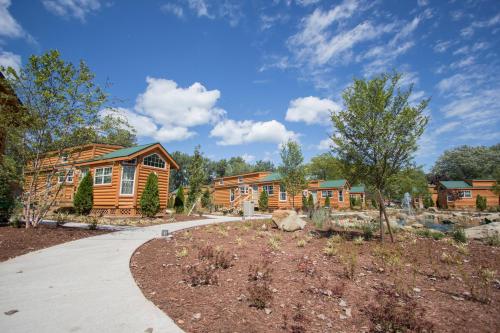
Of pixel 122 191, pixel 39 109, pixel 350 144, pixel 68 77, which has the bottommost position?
pixel 122 191

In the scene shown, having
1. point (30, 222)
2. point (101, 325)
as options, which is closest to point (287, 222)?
point (101, 325)

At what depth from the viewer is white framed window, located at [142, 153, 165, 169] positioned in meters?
19.8

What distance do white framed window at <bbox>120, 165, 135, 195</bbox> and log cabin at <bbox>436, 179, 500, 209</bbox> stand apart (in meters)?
47.3

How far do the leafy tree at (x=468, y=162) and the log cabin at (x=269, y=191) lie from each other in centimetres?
4235

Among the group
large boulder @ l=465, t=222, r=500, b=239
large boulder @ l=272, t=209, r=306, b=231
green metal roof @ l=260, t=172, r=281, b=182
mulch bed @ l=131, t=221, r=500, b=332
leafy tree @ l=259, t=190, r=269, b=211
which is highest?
green metal roof @ l=260, t=172, r=281, b=182

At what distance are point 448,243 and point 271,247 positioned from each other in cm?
659

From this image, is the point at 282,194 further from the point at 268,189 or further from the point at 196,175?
the point at 196,175

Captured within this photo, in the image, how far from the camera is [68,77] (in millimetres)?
10148

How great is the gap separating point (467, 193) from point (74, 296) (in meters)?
52.1

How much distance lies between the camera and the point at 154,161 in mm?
20391

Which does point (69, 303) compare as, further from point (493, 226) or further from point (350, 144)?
point (493, 226)

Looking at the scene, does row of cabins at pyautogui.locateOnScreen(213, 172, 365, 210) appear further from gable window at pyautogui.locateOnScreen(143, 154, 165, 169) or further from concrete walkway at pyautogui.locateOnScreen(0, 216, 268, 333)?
concrete walkway at pyautogui.locateOnScreen(0, 216, 268, 333)

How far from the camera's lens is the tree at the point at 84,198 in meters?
17.6

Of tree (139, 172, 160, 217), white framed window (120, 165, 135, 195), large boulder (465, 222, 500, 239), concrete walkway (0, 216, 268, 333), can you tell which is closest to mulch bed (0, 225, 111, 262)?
concrete walkway (0, 216, 268, 333)
